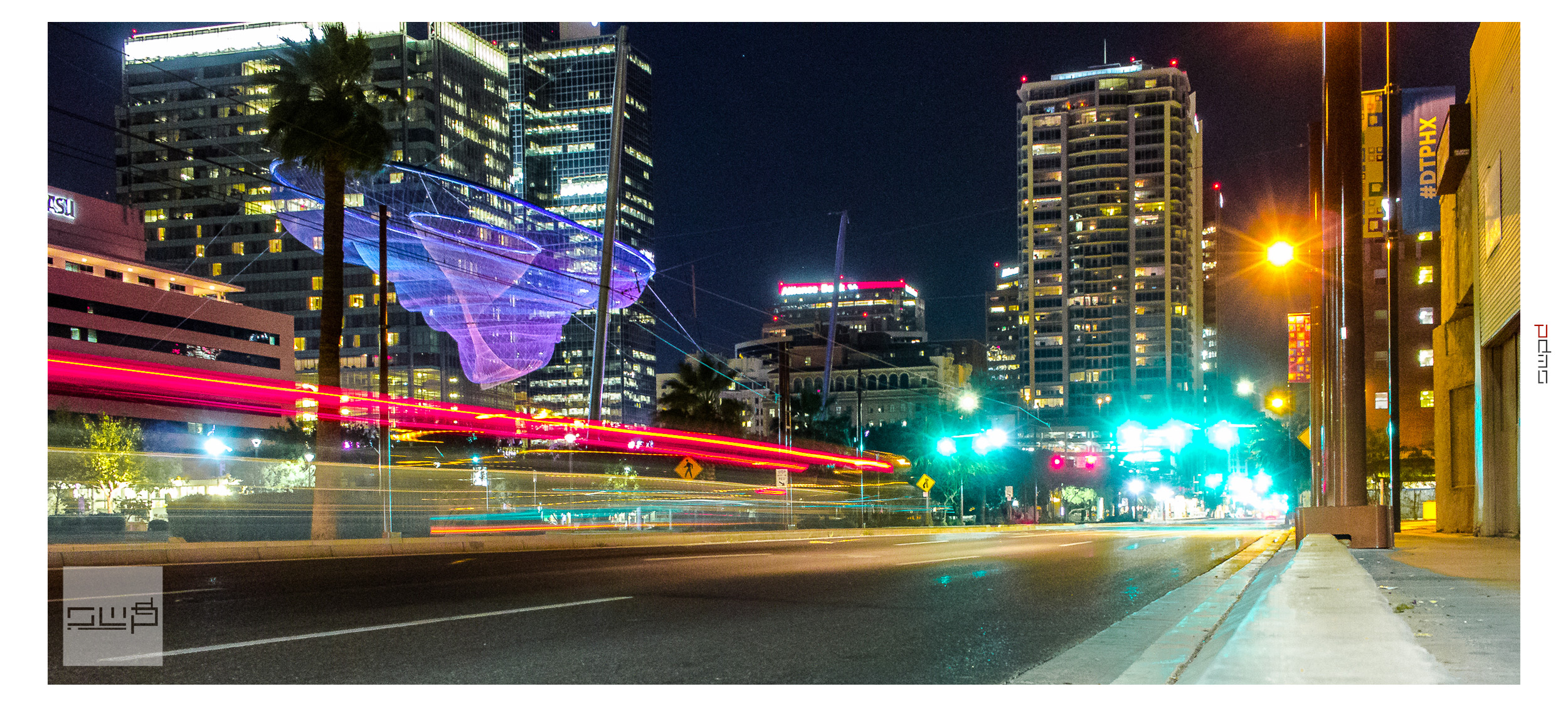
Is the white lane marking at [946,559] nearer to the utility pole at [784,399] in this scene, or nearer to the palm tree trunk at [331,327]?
→ the palm tree trunk at [331,327]

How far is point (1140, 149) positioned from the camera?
19800cm

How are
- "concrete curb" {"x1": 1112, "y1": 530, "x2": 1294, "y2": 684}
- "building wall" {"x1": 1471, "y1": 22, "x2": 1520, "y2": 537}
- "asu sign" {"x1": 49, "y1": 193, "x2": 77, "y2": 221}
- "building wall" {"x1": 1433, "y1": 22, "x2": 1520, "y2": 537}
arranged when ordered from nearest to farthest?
"concrete curb" {"x1": 1112, "y1": 530, "x2": 1294, "y2": 684}, "building wall" {"x1": 1471, "y1": 22, "x2": 1520, "y2": 537}, "building wall" {"x1": 1433, "y1": 22, "x2": 1520, "y2": 537}, "asu sign" {"x1": 49, "y1": 193, "x2": 77, "y2": 221}

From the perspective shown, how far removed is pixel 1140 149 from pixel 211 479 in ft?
626

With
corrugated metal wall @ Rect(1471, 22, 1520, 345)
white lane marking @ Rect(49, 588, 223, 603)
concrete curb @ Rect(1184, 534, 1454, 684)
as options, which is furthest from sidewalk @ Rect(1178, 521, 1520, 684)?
corrugated metal wall @ Rect(1471, 22, 1520, 345)

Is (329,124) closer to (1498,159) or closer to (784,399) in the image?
(1498,159)

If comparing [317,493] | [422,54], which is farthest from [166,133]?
[317,493]

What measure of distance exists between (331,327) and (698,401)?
3443 cm

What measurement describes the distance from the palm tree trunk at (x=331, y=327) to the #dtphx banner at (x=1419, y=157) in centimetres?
2864

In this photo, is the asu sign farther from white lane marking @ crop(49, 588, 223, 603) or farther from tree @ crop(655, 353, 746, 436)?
white lane marking @ crop(49, 588, 223, 603)

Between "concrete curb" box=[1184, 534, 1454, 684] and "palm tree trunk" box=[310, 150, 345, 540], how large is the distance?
24.5m

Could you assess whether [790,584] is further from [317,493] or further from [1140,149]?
[1140,149]

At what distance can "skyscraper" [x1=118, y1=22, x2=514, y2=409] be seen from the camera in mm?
172375

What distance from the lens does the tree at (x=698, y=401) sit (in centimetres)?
6344

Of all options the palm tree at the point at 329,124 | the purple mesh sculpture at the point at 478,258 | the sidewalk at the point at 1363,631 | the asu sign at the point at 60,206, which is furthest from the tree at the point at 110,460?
the sidewalk at the point at 1363,631
